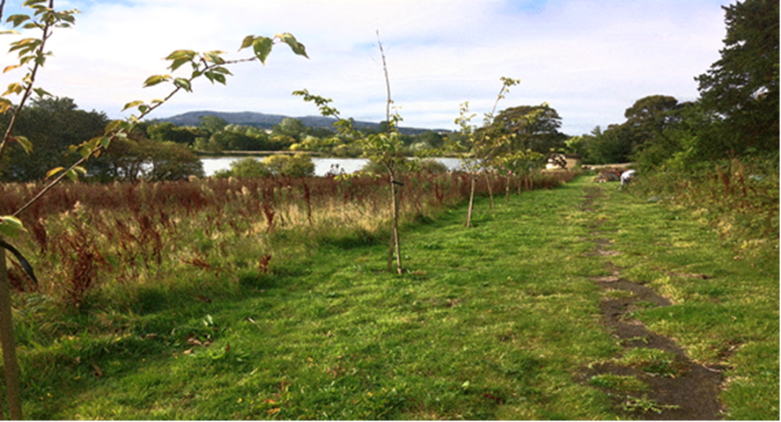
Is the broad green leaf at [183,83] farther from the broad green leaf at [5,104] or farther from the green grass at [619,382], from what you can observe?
the green grass at [619,382]

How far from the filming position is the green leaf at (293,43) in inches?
55.9

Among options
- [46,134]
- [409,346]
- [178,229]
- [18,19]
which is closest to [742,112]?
[409,346]

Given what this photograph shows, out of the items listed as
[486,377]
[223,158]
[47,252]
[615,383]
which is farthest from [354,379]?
[223,158]

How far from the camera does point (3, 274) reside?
5.22 feet

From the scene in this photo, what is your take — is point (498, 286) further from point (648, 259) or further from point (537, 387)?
point (648, 259)

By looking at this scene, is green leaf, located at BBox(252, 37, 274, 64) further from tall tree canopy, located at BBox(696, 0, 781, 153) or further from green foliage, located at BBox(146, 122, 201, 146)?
green foliage, located at BBox(146, 122, 201, 146)

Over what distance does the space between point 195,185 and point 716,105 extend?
19035 millimetres

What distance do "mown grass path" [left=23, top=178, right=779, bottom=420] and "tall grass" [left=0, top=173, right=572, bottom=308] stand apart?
22.5 inches

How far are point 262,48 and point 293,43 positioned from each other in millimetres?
108

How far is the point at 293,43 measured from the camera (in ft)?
4.66

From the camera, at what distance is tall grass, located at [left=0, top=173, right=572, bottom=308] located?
4891 mm

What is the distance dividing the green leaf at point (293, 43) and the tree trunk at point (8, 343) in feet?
4.34

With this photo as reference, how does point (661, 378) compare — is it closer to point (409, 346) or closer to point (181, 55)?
point (409, 346)

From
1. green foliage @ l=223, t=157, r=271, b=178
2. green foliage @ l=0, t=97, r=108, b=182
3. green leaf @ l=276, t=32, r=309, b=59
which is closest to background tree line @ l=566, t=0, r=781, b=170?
green leaf @ l=276, t=32, r=309, b=59
